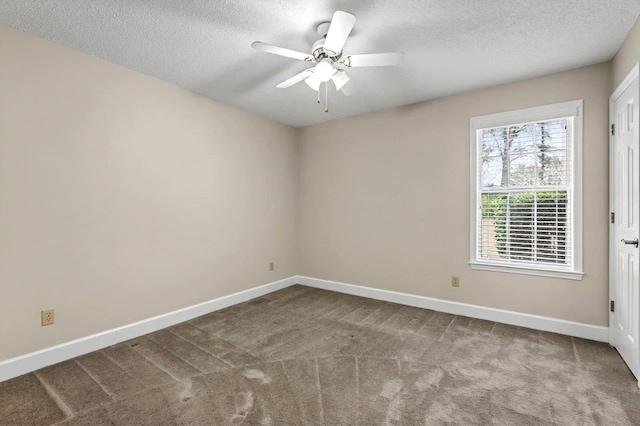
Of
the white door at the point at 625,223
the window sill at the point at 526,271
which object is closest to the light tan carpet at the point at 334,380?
the white door at the point at 625,223

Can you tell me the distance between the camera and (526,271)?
126 inches

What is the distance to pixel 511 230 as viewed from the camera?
3326 mm

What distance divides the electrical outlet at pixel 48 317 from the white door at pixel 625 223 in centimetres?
435

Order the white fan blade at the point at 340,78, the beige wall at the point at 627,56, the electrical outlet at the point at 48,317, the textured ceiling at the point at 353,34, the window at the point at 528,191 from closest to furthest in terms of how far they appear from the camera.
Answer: the textured ceiling at the point at 353,34
the beige wall at the point at 627,56
the electrical outlet at the point at 48,317
the white fan blade at the point at 340,78
the window at the point at 528,191

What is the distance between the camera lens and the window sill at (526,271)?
2.99 m

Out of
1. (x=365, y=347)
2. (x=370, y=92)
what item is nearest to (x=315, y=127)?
(x=370, y=92)

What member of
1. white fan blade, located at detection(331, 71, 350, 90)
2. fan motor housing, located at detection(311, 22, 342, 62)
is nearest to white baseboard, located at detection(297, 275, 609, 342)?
white fan blade, located at detection(331, 71, 350, 90)

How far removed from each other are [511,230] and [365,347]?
2016 millimetres

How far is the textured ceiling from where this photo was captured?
207 cm

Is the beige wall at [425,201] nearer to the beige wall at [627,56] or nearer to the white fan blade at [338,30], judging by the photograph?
the beige wall at [627,56]

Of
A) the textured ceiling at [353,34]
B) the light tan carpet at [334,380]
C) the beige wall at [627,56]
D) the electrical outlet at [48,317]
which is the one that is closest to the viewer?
the light tan carpet at [334,380]

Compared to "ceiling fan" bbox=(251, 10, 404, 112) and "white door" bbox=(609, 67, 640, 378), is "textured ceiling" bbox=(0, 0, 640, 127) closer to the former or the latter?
"ceiling fan" bbox=(251, 10, 404, 112)

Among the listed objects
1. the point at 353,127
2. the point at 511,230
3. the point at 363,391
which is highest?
the point at 353,127

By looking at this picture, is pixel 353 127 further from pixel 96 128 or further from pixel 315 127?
pixel 96 128
